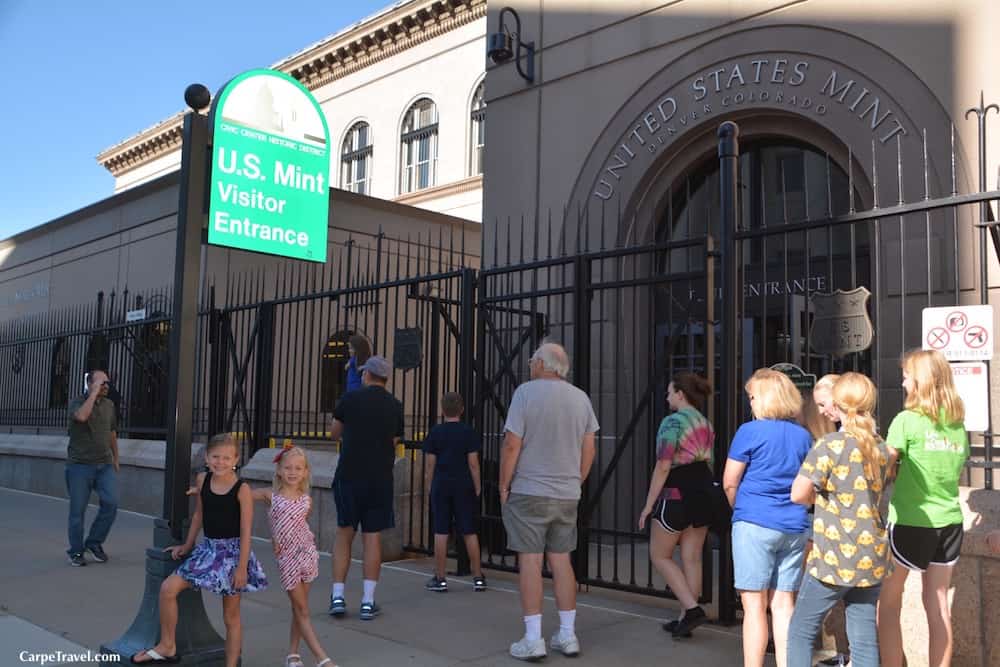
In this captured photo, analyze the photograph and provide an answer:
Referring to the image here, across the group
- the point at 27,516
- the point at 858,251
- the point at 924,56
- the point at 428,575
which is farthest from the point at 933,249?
the point at 27,516

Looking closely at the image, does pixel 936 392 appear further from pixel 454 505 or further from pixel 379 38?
pixel 379 38

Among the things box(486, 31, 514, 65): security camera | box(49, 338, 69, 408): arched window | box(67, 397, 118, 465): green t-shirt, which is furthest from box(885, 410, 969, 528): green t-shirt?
box(49, 338, 69, 408): arched window

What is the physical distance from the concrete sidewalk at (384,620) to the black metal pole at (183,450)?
0.49 meters

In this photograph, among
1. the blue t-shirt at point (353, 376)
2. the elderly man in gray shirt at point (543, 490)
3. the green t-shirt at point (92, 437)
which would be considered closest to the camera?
the elderly man in gray shirt at point (543, 490)

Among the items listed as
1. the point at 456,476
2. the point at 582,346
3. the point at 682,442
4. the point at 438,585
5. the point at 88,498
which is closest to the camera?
the point at 682,442

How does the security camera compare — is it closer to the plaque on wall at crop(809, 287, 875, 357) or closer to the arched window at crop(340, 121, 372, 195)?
the plaque on wall at crop(809, 287, 875, 357)

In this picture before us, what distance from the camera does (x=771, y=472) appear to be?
15.1ft

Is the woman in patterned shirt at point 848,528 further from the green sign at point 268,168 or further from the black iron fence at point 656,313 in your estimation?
the green sign at point 268,168

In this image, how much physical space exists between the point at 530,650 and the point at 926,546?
7.35 ft

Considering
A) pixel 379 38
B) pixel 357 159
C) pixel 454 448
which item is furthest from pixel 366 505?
pixel 357 159

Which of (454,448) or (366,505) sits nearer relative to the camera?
(366,505)

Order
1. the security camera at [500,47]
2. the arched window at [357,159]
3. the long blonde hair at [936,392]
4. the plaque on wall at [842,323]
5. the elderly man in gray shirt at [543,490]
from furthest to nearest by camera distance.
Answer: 1. the arched window at [357,159]
2. the security camera at [500,47]
3. the plaque on wall at [842,323]
4. the elderly man in gray shirt at [543,490]
5. the long blonde hair at [936,392]

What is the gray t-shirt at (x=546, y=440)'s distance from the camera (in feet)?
17.7

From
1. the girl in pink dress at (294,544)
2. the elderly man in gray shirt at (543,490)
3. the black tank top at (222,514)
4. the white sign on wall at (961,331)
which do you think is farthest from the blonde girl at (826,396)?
the black tank top at (222,514)
